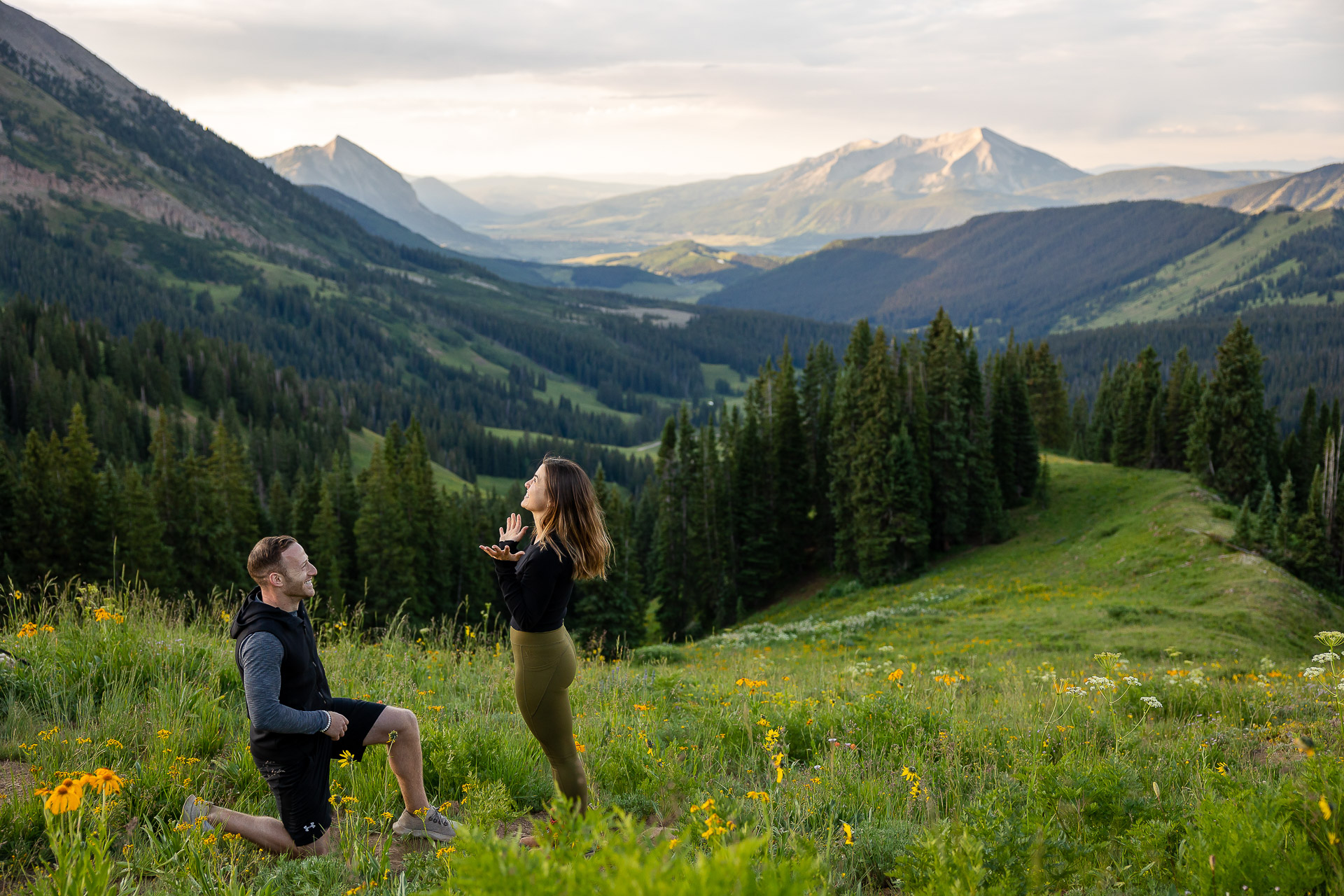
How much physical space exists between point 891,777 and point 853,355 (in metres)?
46.2

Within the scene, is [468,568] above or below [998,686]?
below

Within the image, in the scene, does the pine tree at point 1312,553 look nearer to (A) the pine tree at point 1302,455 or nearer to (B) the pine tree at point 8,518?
(A) the pine tree at point 1302,455

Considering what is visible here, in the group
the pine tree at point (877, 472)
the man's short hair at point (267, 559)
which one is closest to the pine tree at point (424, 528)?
the pine tree at point (877, 472)

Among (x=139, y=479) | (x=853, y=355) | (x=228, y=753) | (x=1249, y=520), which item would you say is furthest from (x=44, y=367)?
(x=1249, y=520)

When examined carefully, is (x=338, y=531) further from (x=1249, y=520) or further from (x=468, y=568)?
(x=1249, y=520)

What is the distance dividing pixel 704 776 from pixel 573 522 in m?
2.48

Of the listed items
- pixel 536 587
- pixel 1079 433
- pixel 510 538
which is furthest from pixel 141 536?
pixel 1079 433

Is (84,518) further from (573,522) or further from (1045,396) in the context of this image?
(1045,396)

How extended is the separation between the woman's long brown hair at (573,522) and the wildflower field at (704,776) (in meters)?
1.71

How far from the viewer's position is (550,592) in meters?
5.29

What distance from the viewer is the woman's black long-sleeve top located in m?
5.25

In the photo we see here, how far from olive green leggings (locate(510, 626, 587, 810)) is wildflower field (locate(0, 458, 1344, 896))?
57cm

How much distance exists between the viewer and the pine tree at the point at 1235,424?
47188mm

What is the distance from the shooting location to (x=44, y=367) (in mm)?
95312
